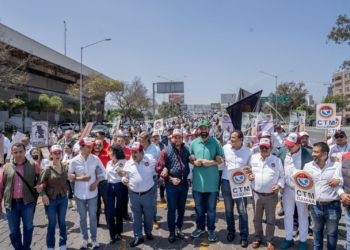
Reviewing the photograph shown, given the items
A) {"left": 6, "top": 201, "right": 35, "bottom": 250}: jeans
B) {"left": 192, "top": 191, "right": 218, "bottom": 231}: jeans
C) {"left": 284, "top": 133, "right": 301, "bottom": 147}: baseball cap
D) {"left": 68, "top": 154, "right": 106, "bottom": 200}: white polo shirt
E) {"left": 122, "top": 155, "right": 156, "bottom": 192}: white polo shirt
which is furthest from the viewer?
{"left": 192, "top": 191, "right": 218, "bottom": 231}: jeans

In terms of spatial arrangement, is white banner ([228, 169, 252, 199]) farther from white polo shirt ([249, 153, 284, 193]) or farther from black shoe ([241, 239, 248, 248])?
black shoe ([241, 239, 248, 248])

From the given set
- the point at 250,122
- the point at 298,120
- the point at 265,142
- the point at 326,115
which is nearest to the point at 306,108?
the point at 298,120

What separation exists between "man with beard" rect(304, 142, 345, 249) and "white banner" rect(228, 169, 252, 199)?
1.01m

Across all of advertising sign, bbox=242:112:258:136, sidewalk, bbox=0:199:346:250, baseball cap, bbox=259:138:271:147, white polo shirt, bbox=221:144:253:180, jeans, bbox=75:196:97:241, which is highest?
advertising sign, bbox=242:112:258:136

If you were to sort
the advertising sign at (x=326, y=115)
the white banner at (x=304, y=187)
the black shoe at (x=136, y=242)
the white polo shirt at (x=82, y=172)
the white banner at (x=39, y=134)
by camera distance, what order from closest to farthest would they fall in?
the white banner at (x=304, y=187) → the white polo shirt at (x=82, y=172) → the black shoe at (x=136, y=242) → the white banner at (x=39, y=134) → the advertising sign at (x=326, y=115)

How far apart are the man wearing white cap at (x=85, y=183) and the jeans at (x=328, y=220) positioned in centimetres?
347

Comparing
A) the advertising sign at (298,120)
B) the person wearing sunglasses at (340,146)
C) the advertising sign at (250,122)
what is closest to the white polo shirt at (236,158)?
the person wearing sunglasses at (340,146)

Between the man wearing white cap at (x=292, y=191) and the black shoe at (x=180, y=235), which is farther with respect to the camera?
the black shoe at (x=180, y=235)

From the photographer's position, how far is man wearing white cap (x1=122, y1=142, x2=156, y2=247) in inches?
189

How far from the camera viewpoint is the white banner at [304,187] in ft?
13.2

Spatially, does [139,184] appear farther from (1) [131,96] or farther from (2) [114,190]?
(1) [131,96]

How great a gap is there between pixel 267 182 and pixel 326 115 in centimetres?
535

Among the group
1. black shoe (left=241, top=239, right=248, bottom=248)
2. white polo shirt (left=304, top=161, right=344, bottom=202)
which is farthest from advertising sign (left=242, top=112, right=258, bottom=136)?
white polo shirt (left=304, top=161, right=344, bottom=202)

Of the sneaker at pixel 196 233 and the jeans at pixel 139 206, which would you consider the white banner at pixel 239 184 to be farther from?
the jeans at pixel 139 206
